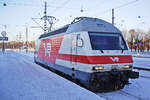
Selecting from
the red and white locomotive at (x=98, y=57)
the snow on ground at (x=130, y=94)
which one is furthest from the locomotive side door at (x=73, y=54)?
the snow on ground at (x=130, y=94)

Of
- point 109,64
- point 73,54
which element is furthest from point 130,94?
point 73,54

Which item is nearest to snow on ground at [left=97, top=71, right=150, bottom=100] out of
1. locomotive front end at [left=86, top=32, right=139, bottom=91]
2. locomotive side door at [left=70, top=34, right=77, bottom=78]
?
locomotive front end at [left=86, top=32, right=139, bottom=91]

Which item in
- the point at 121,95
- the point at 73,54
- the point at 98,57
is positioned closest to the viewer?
the point at 121,95

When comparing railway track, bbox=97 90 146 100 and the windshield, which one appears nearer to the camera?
railway track, bbox=97 90 146 100

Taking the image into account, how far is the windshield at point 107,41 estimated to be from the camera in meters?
6.94

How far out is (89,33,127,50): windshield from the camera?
6935 millimetres

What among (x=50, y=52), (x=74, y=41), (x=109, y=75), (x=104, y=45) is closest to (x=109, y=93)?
(x=109, y=75)

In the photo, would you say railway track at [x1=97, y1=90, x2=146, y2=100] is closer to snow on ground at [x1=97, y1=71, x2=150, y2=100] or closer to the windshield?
snow on ground at [x1=97, y1=71, x2=150, y2=100]

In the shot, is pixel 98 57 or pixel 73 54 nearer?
pixel 98 57

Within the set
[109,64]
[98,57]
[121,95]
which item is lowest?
[121,95]

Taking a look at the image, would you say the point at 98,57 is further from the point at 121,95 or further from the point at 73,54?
the point at 121,95

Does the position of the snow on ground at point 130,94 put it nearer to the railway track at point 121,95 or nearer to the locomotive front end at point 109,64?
the railway track at point 121,95

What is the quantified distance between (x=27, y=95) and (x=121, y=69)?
399 cm

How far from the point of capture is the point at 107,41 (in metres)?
7.20
